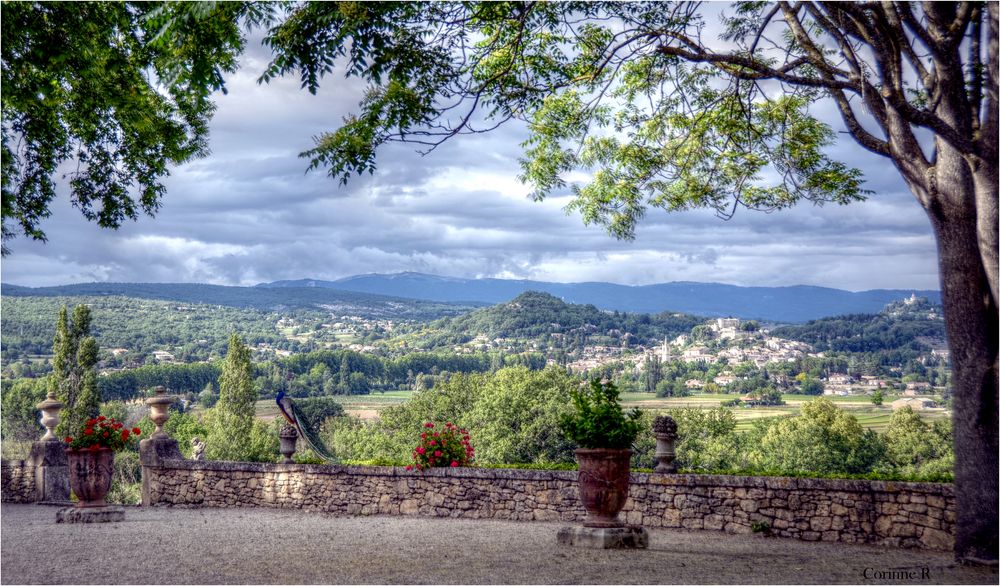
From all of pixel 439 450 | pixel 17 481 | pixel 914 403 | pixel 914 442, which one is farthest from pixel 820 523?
pixel 914 403

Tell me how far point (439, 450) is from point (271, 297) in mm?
100237

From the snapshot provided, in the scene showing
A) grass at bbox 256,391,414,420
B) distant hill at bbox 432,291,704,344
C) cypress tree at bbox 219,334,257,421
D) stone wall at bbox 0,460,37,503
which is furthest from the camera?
distant hill at bbox 432,291,704,344

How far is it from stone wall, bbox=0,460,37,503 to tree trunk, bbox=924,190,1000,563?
15389mm

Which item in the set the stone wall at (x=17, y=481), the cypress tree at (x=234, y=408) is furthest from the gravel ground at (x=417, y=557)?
the cypress tree at (x=234, y=408)

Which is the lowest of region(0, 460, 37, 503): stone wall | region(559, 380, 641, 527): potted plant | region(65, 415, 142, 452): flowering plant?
region(0, 460, 37, 503): stone wall

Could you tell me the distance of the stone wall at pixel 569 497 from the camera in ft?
31.2

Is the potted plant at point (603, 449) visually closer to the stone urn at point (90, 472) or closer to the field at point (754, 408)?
the stone urn at point (90, 472)

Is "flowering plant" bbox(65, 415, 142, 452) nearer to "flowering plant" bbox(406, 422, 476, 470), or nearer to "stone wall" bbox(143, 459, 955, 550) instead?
"stone wall" bbox(143, 459, 955, 550)

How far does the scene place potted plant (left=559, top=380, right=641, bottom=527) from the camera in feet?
28.5

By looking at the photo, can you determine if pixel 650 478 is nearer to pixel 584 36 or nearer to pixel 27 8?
pixel 584 36

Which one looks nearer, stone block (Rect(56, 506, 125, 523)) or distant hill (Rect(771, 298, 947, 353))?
stone block (Rect(56, 506, 125, 523))

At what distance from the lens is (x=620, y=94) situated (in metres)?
11.5

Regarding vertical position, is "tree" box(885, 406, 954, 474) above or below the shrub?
below

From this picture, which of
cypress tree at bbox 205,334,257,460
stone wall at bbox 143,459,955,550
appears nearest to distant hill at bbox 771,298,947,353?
cypress tree at bbox 205,334,257,460
